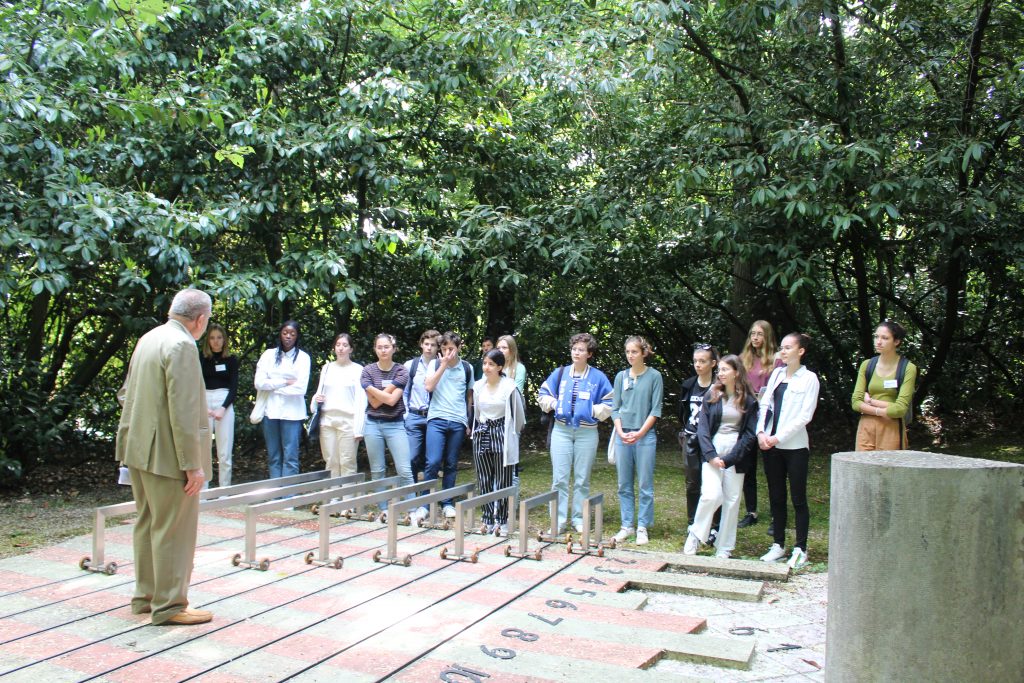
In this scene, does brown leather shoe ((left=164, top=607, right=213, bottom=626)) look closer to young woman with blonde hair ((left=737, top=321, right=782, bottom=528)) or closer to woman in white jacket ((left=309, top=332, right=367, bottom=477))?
woman in white jacket ((left=309, top=332, right=367, bottom=477))

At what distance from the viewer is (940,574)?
319cm

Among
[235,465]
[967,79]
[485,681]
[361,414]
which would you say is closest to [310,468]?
[235,465]

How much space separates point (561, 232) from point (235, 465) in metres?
5.48

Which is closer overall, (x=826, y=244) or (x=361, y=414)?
(x=361, y=414)

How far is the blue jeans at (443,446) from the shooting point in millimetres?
7895

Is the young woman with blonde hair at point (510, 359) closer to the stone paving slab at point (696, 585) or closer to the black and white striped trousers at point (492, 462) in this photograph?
the black and white striped trousers at point (492, 462)

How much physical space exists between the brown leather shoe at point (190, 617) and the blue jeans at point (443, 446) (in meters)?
3.34

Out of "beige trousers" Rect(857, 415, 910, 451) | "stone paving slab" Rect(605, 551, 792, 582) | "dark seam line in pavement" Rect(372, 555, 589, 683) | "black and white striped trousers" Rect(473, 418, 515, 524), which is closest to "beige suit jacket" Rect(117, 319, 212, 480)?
"dark seam line in pavement" Rect(372, 555, 589, 683)

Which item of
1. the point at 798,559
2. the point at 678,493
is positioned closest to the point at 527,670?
the point at 798,559

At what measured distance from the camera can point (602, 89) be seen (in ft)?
28.3

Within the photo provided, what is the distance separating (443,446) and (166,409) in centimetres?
349

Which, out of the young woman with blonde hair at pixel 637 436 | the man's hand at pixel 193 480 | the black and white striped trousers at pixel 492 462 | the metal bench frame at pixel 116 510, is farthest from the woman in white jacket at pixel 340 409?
the man's hand at pixel 193 480

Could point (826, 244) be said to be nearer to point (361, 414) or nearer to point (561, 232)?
point (561, 232)

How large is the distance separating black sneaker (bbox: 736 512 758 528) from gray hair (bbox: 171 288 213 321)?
16.9ft
